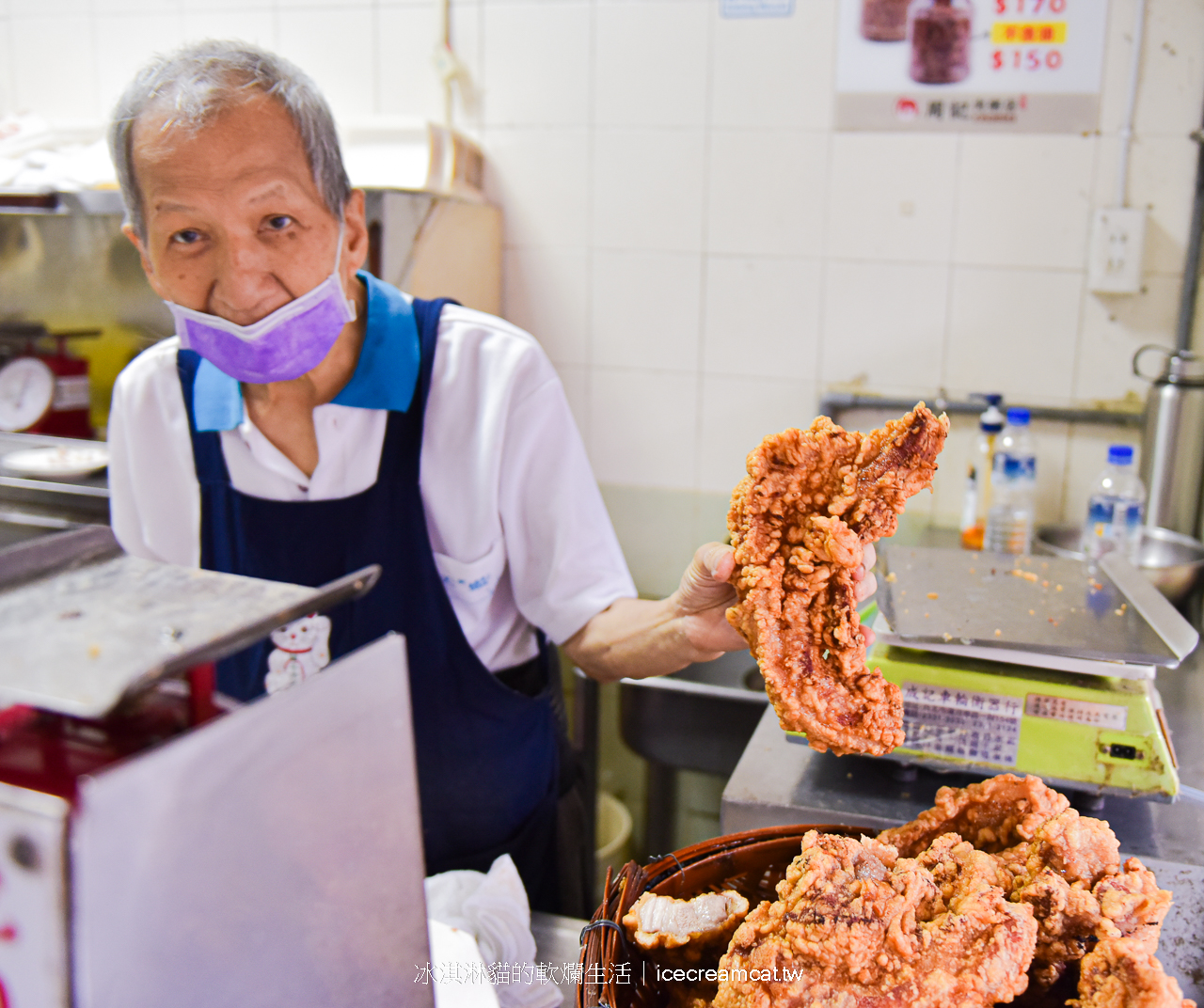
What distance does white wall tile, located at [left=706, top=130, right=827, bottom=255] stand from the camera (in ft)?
8.07

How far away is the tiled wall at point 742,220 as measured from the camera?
7.59 ft

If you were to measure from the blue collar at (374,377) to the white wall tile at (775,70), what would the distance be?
147cm

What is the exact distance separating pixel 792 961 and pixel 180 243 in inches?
43.2

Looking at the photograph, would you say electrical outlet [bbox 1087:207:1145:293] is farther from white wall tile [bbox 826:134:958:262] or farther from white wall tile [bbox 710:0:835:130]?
white wall tile [bbox 710:0:835:130]

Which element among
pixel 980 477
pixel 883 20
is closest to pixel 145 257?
pixel 883 20

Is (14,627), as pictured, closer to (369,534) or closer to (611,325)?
(369,534)

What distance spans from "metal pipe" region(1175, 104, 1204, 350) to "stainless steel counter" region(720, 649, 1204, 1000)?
1.28m

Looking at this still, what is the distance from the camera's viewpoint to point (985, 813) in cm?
85

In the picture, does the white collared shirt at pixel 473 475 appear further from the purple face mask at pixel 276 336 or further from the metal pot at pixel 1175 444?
the metal pot at pixel 1175 444

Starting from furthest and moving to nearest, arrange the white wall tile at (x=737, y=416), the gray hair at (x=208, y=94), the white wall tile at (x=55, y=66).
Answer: the white wall tile at (x=55, y=66)
the white wall tile at (x=737, y=416)
the gray hair at (x=208, y=94)

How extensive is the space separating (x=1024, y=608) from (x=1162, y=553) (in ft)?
3.96

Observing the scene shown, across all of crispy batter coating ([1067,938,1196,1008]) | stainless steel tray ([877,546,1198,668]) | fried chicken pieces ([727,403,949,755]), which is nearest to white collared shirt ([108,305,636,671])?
stainless steel tray ([877,546,1198,668])

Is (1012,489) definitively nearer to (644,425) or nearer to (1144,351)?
(1144,351)

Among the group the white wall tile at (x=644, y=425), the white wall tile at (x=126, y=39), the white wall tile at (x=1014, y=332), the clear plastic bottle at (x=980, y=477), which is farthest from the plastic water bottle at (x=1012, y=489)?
the white wall tile at (x=126, y=39)
